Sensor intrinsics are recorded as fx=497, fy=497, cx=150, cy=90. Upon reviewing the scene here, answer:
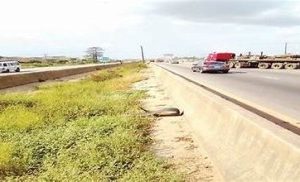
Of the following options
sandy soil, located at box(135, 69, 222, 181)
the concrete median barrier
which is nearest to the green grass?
sandy soil, located at box(135, 69, 222, 181)

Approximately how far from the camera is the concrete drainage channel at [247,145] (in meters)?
4.79

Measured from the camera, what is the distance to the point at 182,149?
9.44m

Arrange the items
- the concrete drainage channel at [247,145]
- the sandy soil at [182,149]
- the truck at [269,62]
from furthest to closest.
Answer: the truck at [269,62], the sandy soil at [182,149], the concrete drainage channel at [247,145]

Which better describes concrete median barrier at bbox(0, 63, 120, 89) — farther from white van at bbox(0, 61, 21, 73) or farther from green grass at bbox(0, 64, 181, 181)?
green grass at bbox(0, 64, 181, 181)

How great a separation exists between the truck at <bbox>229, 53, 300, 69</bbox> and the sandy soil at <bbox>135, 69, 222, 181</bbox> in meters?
32.9

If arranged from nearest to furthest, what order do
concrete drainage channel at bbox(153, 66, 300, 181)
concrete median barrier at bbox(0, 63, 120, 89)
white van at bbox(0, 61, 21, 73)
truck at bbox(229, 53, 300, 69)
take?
concrete drainage channel at bbox(153, 66, 300, 181) < concrete median barrier at bbox(0, 63, 120, 89) < truck at bbox(229, 53, 300, 69) < white van at bbox(0, 61, 21, 73)

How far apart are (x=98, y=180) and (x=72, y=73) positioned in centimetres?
6050

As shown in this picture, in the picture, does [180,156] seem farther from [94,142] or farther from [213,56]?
[213,56]

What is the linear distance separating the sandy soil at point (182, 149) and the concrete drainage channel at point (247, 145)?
19 cm

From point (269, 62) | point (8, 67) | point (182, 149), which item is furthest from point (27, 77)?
point (182, 149)

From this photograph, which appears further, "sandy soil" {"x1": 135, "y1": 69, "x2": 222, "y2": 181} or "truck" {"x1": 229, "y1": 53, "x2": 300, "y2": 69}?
"truck" {"x1": 229, "y1": 53, "x2": 300, "y2": 69}

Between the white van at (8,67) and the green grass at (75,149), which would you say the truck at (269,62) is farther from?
the green grass at (75,149)

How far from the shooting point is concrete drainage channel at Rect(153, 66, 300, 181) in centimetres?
479

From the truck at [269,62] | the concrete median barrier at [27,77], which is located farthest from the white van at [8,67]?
the truck at [269,62]
